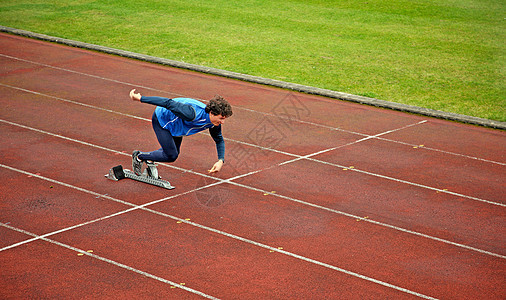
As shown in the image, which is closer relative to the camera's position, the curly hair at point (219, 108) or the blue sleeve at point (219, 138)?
the curly hair at point (219, 108)

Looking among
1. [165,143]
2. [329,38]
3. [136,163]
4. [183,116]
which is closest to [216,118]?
[183,116]

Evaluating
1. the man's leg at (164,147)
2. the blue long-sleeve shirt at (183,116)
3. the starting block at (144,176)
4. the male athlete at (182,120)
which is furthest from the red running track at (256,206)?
the blue long-sleeve shirt at (183,116)

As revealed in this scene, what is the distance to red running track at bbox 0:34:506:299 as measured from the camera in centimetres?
632

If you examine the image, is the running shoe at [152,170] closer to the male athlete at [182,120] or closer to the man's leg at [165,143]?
the male athlete at [182,120]

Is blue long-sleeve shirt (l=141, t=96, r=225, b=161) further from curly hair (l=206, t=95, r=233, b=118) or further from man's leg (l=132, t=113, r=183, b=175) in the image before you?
curly hair (l=206, t=95, r=233, b=118)

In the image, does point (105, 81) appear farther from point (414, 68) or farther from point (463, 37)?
point (463, 37)

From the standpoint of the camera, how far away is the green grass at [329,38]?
15.3 metres

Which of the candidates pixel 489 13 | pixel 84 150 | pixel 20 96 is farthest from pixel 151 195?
pixel 489 13

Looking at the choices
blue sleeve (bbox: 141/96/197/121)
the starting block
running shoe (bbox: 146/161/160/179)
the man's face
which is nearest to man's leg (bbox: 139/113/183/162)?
running shoe (bbox: 146/161/160/179)

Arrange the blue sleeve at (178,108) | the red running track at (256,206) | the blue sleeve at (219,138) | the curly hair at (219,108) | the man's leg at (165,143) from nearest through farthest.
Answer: the red running track at (256,206) → the curly hair at (219,108) → the blue sleeve at (178,108) → the blue sleeve at (219,138) → the man's leg at (165,143)

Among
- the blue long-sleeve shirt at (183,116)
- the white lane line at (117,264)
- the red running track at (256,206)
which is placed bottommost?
the white lane line at (117,264)

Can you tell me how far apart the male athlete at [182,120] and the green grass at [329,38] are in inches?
297

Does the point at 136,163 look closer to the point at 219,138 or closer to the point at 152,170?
the point at 152,170

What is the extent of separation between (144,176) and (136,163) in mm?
266
